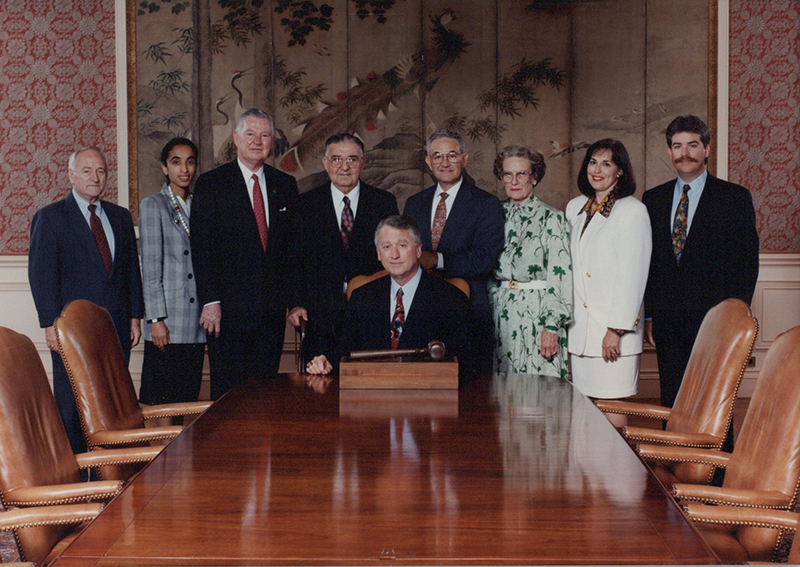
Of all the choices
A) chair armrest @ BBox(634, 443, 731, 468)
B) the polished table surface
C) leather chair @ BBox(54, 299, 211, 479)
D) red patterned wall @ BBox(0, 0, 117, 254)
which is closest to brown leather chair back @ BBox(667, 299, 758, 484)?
chair armrest @ BBox(634, 443, 731, 468)

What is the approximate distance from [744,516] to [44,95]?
535 centimetres

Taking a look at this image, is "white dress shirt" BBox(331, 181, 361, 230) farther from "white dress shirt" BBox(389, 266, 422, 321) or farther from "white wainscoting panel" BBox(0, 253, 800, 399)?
"white wainscoting panel" BBox(0, 253, 800, 399)

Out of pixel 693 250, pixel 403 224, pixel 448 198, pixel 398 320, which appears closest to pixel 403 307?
pixel 398 320

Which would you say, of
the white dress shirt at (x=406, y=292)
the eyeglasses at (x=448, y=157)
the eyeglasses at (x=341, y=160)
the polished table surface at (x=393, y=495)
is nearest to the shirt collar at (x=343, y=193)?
the eyeglasses at (x=341, y=160)

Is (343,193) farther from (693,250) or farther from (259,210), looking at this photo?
(693,250)

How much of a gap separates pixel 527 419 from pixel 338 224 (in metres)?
1.77

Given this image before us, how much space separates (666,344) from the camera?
3.64 m

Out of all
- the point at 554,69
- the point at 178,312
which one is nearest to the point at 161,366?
the point at 178,312

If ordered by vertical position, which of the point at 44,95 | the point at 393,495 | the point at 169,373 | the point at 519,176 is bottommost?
the point at 169,373

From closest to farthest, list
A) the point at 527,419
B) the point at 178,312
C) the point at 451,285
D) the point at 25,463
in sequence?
1. the point at 25,463
2. the point at 527,419
3. the point at 451,285
4. the point at 178,312

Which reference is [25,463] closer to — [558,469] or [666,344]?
[558,469]

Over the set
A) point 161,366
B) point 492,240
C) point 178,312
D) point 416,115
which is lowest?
point 161,366

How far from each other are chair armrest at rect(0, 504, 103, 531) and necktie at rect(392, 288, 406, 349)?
4.86 ft

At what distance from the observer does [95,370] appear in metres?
2.34
